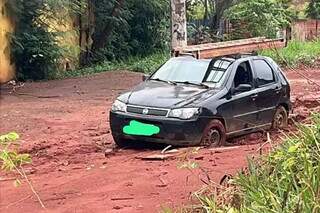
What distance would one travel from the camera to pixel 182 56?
12266 millimetres

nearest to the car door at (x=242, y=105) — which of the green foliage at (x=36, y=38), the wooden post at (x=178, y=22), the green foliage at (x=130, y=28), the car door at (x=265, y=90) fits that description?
the car door at (x=265, y=90)

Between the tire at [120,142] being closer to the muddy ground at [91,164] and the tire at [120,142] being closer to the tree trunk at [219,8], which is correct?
the muddy ground at [91,164]

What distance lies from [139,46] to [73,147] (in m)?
20.2

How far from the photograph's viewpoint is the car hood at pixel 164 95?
10438mm

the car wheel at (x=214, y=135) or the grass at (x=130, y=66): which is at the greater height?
the car wheel at (x=214, y=135)

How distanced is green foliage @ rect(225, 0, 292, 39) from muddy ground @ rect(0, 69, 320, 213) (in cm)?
1549

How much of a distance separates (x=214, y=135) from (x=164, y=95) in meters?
1.02

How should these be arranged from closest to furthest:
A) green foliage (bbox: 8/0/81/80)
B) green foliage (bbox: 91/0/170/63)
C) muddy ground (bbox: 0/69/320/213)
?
muddy ground (bbox: 0/69/320/213), green foliage (bbox: 8/0/81/80), green foliage (bbox: 91/0/170/63)

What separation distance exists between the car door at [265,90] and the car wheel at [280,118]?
0.55 ft

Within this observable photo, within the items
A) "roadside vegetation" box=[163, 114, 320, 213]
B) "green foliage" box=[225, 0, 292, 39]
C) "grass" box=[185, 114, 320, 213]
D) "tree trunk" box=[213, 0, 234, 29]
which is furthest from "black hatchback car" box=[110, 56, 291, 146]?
"tree trunk" box=[213, 0, 234, 29]

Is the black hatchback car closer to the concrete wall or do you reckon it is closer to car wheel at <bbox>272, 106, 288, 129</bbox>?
car wheel at <bbox>272, 106, 288, 129</bbox>

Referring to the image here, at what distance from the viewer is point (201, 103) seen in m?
10.5

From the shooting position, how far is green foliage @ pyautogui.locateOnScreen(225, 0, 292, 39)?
33156 mm

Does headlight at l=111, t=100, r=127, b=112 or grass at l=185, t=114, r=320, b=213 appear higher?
grass at l=185, t=114, r=320, b=213
